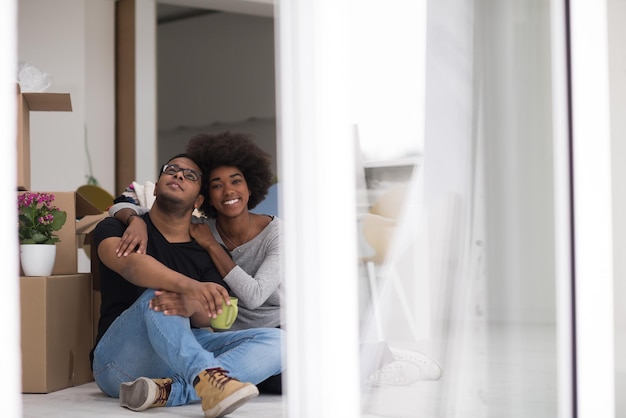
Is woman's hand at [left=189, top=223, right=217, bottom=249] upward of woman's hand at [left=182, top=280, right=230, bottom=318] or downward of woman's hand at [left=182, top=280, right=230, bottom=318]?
upward

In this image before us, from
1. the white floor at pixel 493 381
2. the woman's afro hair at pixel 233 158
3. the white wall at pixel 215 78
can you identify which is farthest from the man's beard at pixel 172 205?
the white wall at pixel 215 78

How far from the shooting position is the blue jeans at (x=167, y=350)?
2617mm

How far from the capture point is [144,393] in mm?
2590

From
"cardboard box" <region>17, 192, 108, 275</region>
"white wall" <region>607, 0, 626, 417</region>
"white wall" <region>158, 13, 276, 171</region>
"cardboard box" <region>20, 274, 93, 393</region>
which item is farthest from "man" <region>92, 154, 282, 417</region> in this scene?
"white wall" <region>158, 13, 276, 171</region>

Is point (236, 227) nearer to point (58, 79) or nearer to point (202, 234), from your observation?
point (202, 234)

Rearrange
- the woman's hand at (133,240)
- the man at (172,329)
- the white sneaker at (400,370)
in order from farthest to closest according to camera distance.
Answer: the woman's hand at (133,240) → the man at (172,329) → the white sneaker at (400,370)

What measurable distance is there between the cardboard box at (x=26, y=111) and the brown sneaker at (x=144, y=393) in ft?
3.16

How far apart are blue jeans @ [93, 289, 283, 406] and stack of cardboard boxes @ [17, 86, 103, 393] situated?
11.6 inches

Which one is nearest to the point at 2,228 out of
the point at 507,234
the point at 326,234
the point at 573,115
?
the point at 326,234

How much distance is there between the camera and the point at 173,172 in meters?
2.91

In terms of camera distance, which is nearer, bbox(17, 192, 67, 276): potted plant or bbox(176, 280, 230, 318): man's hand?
bbox(176, 280, 230, 318): man's hand

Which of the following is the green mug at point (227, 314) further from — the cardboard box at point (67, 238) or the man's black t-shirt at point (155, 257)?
the cardboard box at point (67, 238)

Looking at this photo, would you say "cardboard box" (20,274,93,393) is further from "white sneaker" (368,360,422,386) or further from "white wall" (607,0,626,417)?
"white wall" (607,0,626,417)

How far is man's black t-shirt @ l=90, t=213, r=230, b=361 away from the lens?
2.89 metres
